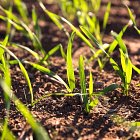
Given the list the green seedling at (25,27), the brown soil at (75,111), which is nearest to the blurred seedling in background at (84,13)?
the brown soil at (75,111)

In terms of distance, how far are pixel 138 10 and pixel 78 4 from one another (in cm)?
68

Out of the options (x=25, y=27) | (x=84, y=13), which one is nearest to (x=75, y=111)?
(x=25, y=27)

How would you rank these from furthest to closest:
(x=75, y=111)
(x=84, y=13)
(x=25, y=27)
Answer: (x=84, y=13), (x=25, y=27), (x=75, y=111)

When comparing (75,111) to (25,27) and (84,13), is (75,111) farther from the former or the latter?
(84,13)

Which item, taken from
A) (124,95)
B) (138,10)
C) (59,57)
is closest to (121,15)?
(138,10)

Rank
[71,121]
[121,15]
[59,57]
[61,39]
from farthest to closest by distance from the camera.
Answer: [121,15]
[61,39]
[59,57]
[71,121]

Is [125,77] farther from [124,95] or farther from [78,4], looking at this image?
[78,4]

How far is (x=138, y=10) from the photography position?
8.71 feet

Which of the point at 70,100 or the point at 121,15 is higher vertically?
the point at 121,15

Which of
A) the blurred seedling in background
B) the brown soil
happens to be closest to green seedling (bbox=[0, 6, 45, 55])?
the brown soil

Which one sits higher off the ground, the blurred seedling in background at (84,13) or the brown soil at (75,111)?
the blurred seedling in background at (84,13)

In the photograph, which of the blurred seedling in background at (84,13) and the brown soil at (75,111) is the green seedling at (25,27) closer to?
the brown soil at (75,111)

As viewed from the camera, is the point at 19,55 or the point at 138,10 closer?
the point at 19,55

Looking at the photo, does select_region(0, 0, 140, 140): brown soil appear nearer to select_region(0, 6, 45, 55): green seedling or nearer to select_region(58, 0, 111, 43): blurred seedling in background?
select_region(0, 6, 45, 55): green seedling
